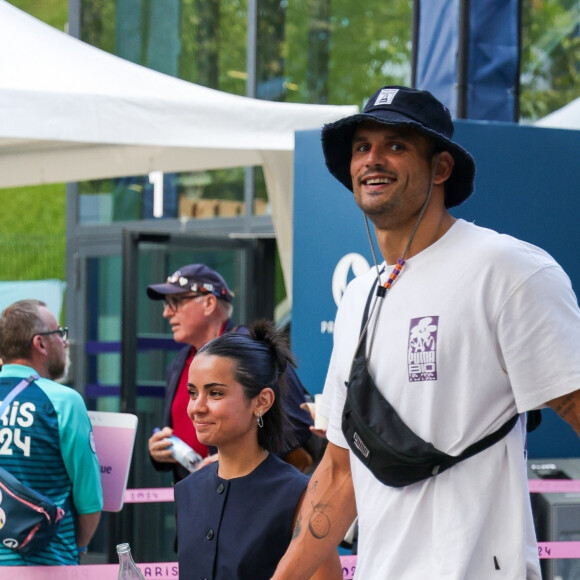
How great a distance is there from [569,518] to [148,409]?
417cm

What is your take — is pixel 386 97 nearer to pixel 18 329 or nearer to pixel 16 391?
pixel 16 391

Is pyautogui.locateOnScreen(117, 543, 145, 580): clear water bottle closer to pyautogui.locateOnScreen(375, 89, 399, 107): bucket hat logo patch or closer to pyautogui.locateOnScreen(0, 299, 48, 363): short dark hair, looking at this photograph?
pyautogui.locateOnScreen(375, 89, 399, 107): bucket hat logo patch

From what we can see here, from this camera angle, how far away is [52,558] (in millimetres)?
4297

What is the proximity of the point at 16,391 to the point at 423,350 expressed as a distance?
237cm

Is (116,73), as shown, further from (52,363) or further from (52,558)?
(52,558)

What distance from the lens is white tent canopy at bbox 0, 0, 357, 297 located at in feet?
17.5

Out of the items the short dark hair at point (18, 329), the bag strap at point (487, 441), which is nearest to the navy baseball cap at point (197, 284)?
the short dark hair at point (18, 329)

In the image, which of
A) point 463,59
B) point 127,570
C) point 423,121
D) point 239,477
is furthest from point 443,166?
point 463,59

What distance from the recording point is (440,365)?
230 centimetres

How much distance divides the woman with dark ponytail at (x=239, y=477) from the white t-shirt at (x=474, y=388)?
50 cm

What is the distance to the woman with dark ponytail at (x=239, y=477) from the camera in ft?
9.27

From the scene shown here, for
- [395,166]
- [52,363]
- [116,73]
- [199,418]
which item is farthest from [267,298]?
[395,166]

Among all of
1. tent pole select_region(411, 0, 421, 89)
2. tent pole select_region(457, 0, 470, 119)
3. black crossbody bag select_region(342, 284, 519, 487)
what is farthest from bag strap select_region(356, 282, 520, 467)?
tent pole select_region(411, 0, 421, 89)

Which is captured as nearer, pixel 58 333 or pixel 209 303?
pixel 58 333
